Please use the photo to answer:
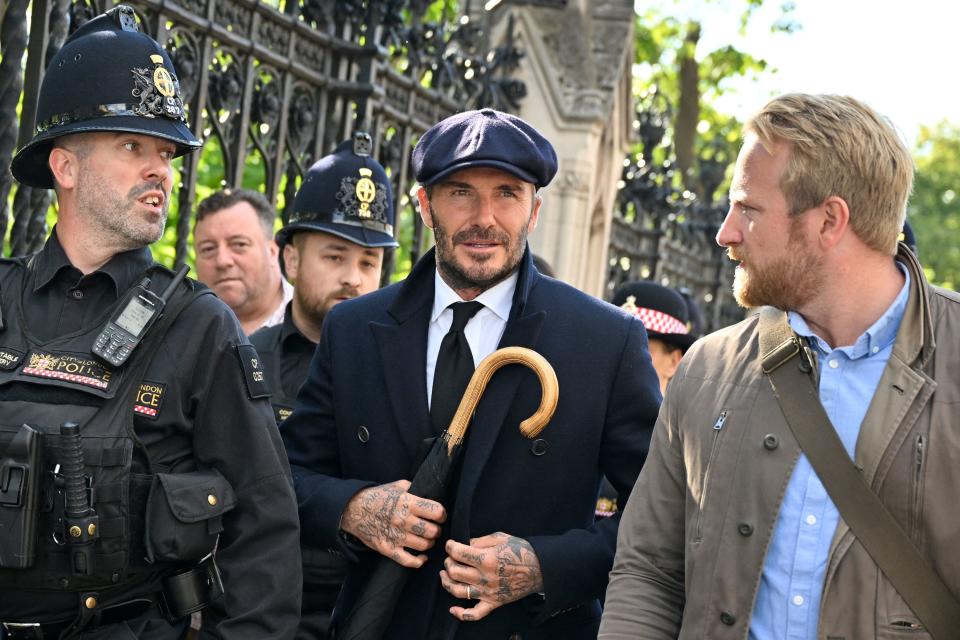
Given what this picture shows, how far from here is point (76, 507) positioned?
2986 mm

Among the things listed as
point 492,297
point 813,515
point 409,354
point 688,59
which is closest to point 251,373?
point 409,354

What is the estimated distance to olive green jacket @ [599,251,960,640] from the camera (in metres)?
2.72


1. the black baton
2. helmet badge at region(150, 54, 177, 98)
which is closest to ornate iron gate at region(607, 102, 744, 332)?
helmet badge at region(150, 54, 177, 98)

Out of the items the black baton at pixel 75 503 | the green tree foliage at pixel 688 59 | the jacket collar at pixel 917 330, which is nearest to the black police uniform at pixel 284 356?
the black baton at pixel 75 503

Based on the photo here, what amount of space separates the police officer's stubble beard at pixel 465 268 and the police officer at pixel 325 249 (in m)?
1.20

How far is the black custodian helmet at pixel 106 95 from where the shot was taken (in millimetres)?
3363

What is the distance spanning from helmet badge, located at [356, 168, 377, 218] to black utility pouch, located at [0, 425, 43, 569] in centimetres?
241

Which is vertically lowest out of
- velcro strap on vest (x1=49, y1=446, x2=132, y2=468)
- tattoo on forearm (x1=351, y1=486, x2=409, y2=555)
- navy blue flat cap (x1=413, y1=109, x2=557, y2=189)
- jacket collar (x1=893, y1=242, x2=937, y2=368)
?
tattoo on forearm (x1=351, y1=486, x2=409, y2=555)

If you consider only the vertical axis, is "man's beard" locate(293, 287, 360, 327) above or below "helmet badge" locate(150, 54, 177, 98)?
below

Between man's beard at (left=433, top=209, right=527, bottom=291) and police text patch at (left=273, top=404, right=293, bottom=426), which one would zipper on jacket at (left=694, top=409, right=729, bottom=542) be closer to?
man's beard at (left=433, top=209, right=527, bottom=291)

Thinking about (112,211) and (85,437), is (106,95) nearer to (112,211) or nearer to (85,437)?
(112,211)

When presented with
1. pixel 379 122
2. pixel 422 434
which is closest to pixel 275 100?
pixel 379 122

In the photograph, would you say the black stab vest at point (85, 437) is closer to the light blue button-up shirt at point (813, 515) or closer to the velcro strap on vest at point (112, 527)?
the velcro strap on vest at point (112, 527)

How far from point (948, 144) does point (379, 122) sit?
47855 mm
